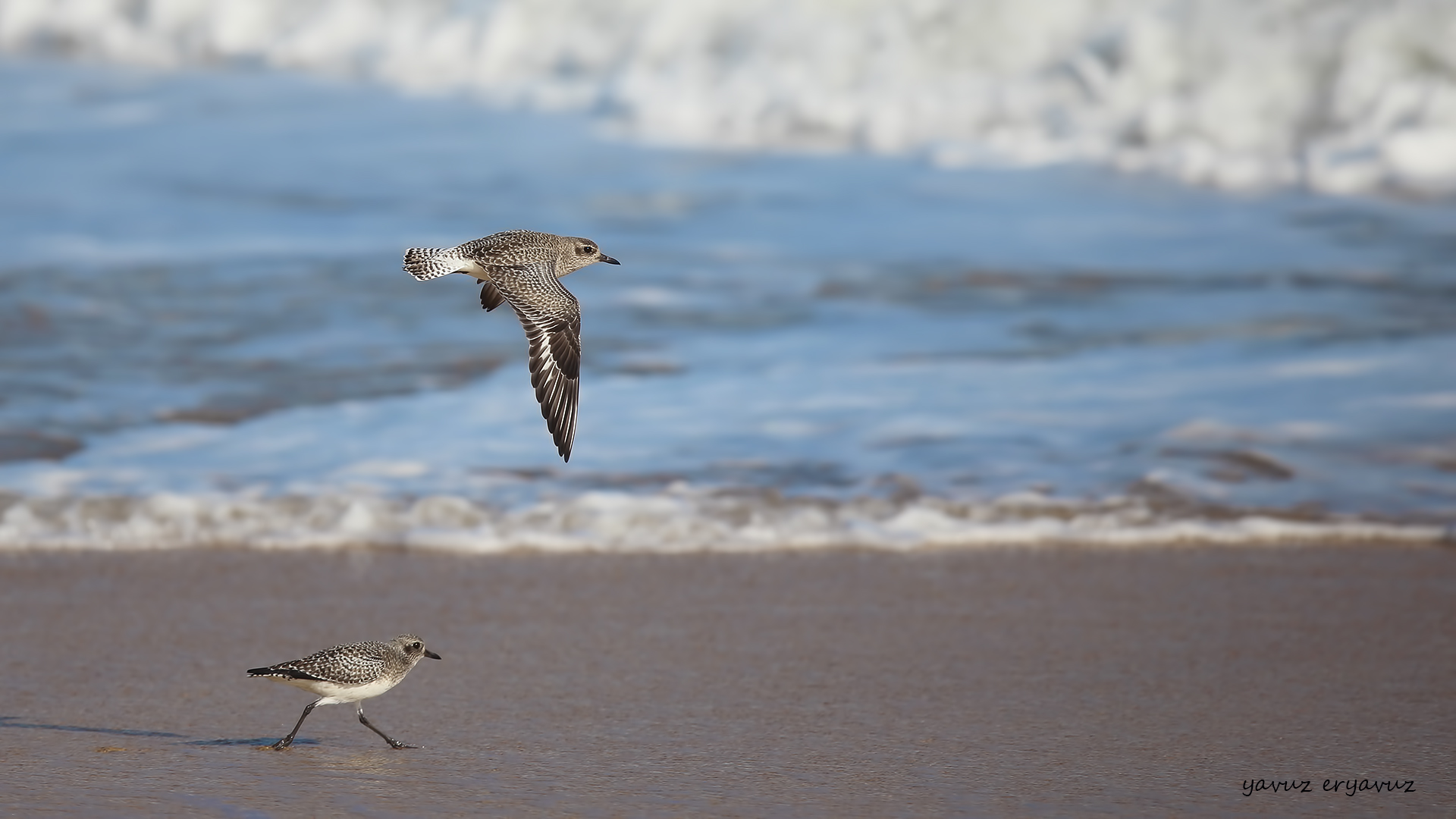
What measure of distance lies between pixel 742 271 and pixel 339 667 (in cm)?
635

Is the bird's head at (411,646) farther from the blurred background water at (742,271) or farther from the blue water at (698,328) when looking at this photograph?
the blue water at (698,328)

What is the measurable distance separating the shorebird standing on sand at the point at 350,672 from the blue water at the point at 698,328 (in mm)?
2112

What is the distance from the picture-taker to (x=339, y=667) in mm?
3975

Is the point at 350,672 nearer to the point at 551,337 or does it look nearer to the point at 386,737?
the point at 386,737

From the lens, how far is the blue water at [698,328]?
6.57 metres

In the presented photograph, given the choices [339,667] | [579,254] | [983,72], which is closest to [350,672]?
[339,667]

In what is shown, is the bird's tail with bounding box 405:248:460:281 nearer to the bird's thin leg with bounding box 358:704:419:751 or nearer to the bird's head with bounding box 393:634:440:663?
the bird's head with bounding box 393:634:440:663

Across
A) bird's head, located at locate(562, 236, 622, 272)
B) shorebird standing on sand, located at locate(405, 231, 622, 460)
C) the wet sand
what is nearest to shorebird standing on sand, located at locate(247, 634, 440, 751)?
the wet sand

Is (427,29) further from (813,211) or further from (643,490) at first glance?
(643,490)

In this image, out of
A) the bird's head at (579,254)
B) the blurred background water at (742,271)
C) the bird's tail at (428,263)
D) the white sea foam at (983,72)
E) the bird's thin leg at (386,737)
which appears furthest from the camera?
the white sea foam at (983,72)

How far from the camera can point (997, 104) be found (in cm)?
1303

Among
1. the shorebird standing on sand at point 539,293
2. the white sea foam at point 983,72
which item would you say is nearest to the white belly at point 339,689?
the shorebird standing on sand at point 539,293

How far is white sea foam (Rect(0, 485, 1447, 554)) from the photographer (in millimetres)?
5906

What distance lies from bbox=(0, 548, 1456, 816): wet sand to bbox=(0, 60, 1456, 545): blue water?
25.8 inches
